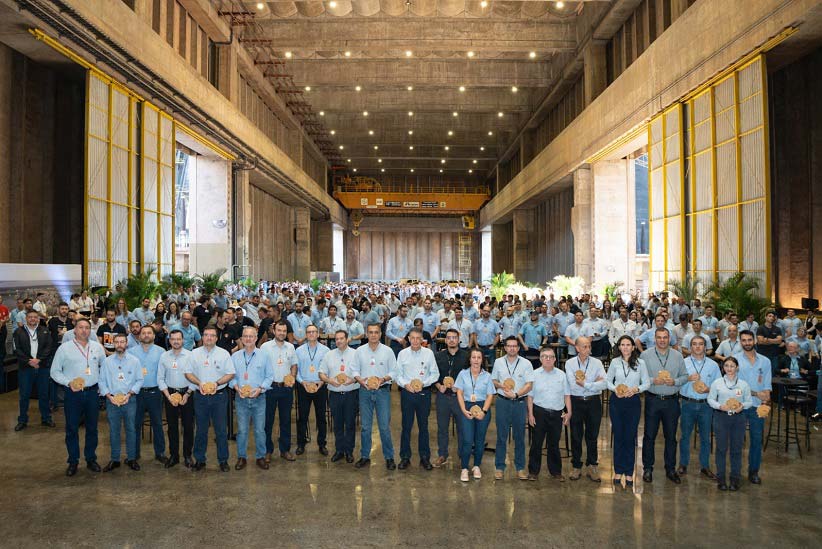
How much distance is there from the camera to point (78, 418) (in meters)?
7.27

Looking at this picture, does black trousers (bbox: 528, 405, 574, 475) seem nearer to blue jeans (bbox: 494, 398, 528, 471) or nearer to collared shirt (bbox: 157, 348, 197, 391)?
blue jeans (bbox: 494, 398, 528, 471)

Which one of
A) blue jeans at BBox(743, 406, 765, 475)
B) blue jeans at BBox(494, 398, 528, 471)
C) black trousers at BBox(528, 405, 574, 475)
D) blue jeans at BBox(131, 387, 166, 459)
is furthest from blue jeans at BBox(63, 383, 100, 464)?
blue jeans at BBox(743, 406, 765, 475)

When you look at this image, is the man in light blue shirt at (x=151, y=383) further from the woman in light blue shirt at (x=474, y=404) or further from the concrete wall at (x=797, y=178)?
the concrete wall at (x=797, y=178)

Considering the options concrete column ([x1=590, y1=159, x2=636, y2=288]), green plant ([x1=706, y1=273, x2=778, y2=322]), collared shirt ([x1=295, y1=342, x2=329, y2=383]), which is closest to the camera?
collared shirt ([x1=295, y1=342, x2=329, y2=383])

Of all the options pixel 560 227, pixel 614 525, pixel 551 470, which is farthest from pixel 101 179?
pixel 560 227

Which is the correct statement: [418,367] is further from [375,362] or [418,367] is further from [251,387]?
[251,387]

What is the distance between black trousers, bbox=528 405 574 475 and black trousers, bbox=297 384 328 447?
285cm

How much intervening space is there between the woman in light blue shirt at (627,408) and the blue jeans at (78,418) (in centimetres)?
629

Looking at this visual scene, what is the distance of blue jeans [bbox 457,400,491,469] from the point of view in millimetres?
7137

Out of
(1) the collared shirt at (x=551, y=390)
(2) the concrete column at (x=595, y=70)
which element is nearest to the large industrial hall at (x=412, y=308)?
(1) the collared shirt at (x=551, y=390)

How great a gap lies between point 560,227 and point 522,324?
23.4 metres

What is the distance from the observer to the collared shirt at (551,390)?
23.0ft

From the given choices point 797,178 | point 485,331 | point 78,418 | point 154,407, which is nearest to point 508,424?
point 154,407

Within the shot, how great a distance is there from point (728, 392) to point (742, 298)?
8.37m
